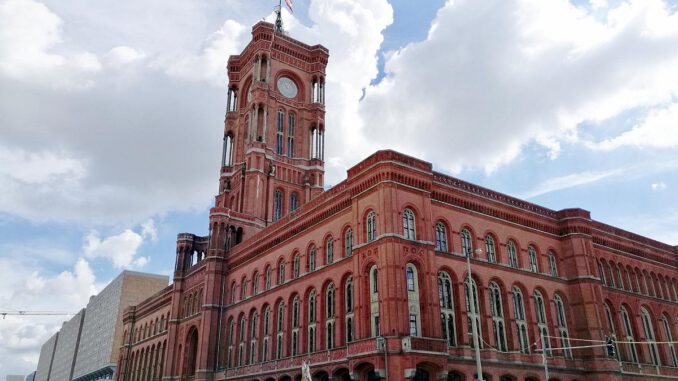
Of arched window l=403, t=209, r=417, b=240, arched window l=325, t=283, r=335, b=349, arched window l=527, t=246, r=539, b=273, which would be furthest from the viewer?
arched window l=527, t=246, r=539, b=273

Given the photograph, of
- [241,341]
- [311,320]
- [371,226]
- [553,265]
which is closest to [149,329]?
[241,341]

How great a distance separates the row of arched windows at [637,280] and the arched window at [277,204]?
132ft

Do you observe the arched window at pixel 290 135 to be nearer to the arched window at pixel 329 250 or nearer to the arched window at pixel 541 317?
the arched window at pixel 329 250

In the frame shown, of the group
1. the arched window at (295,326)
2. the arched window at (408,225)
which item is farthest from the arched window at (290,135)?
the arched window at (408,225)

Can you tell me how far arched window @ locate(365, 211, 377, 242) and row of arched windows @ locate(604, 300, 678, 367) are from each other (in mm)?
25597

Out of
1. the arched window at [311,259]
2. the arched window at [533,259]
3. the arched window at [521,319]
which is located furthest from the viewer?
the arched window at [533,259]

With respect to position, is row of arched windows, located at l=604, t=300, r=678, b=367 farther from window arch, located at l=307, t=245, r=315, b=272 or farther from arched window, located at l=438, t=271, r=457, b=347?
window arch, located at l=307, t=245, r=315, b=272

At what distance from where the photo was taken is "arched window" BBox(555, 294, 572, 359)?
157 feet

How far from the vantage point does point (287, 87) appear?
8319 cm

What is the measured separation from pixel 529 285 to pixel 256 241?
28343 mm

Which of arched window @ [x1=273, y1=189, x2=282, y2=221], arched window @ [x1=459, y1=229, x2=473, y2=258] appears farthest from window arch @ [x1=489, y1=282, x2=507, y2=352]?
arched window @ [x1=273, y1=189, x2=282, y2=221]

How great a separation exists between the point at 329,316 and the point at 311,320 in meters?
3.03

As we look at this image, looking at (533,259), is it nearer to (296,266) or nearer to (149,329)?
(296,266)

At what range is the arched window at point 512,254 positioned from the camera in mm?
48594
